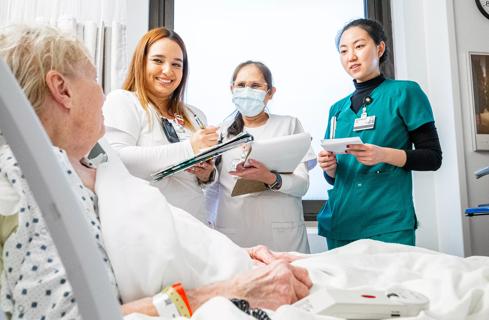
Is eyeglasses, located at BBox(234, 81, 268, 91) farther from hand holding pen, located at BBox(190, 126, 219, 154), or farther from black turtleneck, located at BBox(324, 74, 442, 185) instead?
hand holding pen, located at BBox(190, 126, 219, 154)

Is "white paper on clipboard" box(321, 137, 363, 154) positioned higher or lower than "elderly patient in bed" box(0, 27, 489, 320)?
higher

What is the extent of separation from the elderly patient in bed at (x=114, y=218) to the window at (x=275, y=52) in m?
1.92

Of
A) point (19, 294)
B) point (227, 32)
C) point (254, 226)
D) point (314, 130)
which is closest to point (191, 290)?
point (19, 294)

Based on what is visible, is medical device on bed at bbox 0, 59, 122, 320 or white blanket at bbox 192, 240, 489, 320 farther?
white blanket at bbox 192, 240, 489, 320

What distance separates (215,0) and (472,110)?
67.2 inches

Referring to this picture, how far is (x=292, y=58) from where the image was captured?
9.65ft

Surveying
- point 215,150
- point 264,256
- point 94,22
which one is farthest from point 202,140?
point 94,22

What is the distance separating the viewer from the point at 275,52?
9.65 ft

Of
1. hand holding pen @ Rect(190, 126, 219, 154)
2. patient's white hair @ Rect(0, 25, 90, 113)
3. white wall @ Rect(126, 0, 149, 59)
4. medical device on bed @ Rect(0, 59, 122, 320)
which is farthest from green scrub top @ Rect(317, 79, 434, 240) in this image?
medical device on bed @ Rect(0, 59, 122, 320)

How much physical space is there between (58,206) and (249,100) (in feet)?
5.91

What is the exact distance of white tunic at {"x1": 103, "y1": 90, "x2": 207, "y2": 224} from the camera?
1.54 meters

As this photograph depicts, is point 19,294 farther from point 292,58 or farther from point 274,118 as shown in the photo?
point 292,58

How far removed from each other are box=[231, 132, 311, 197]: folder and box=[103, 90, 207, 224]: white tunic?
0.24 m

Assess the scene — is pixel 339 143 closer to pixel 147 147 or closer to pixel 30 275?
pixel 147 147
